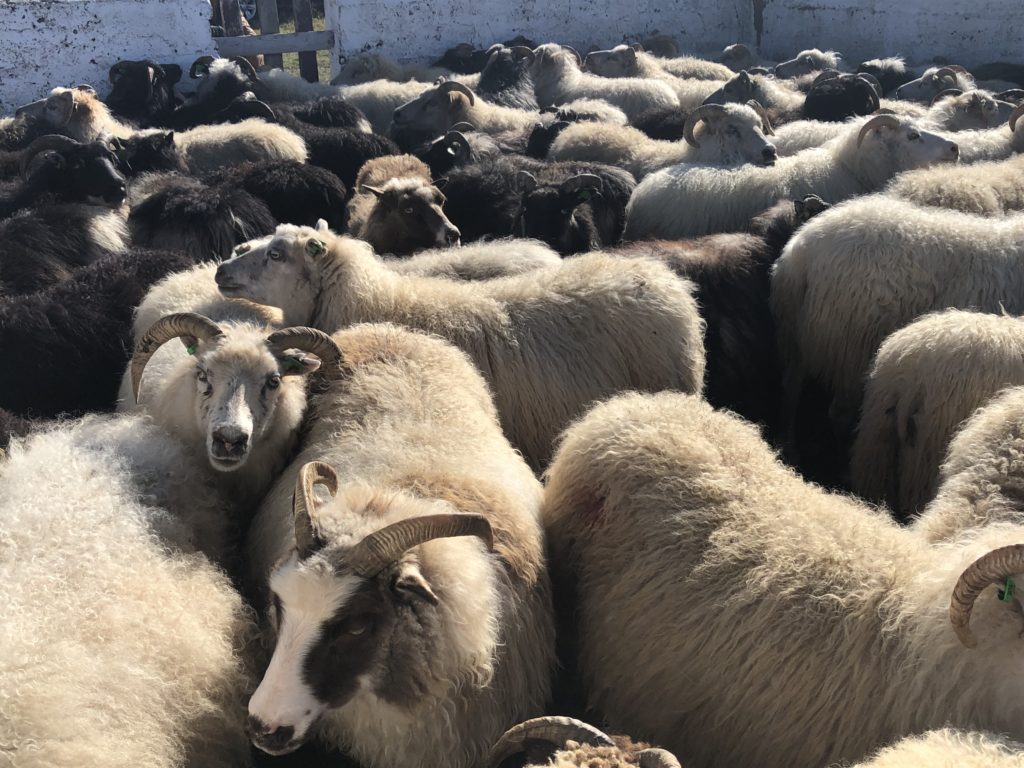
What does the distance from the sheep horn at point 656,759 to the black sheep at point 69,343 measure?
3.45 m

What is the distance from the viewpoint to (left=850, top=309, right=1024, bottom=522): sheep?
438 cm

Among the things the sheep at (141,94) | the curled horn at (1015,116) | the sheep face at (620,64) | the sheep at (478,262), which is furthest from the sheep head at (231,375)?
the sheep face at (620,64)

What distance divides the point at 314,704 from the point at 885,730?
165 centimetres

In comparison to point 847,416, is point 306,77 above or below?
above

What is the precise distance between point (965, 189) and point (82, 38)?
10.5 meters

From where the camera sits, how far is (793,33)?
1736cm

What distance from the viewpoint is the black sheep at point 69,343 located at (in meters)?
5.01

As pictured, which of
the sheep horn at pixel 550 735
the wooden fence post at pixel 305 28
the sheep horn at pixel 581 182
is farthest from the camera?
the wooden fence post at pixel 305 28

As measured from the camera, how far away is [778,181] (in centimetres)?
737

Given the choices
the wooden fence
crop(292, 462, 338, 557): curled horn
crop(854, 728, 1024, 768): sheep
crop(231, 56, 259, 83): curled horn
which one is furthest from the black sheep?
the wooden fence

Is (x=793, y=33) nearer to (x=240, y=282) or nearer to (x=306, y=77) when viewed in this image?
(x=306, y=77)

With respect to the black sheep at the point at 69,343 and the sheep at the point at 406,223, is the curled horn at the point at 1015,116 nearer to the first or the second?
the sheep at the point at 406,223

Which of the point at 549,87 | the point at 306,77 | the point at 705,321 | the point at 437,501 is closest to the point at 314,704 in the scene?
the point at 437,501

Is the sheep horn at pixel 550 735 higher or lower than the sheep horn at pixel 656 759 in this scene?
lower
